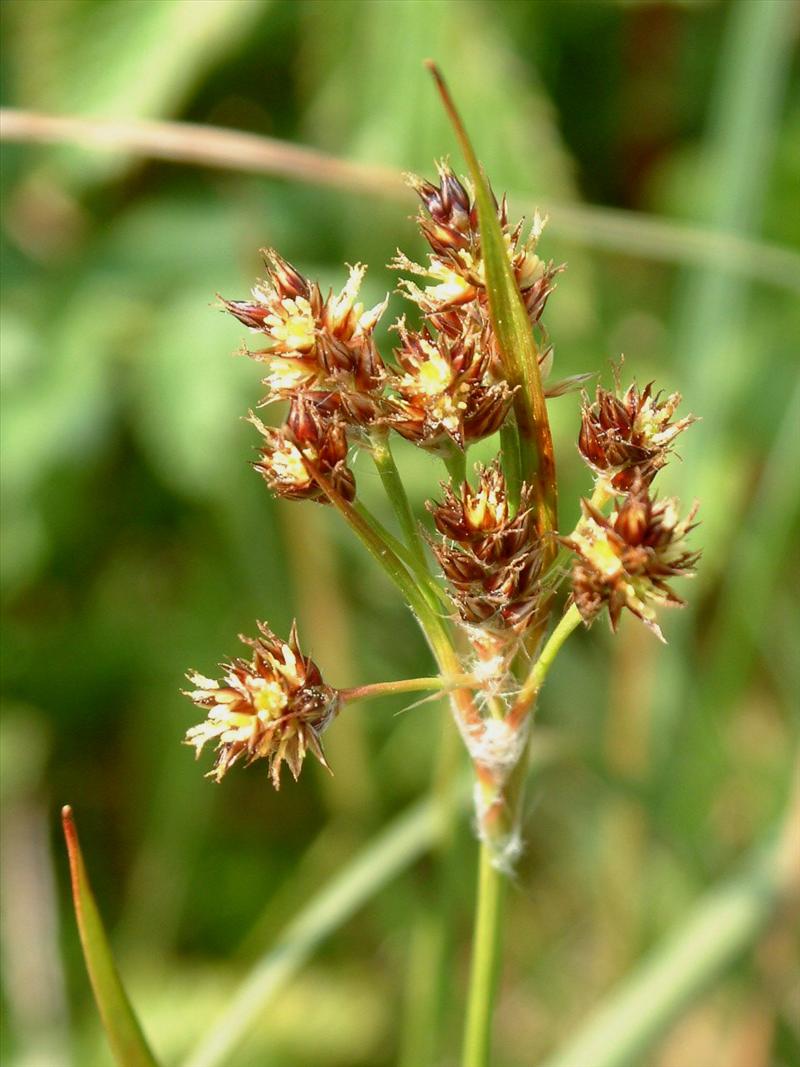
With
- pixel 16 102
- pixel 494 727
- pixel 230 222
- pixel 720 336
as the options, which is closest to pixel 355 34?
pixel 230 222

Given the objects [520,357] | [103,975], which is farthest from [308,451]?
[103,975]

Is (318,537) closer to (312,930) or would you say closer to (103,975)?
(312,930)

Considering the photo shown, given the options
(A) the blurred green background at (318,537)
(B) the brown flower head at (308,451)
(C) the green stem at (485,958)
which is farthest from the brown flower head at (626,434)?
(A) the blurred green background at (318,537)

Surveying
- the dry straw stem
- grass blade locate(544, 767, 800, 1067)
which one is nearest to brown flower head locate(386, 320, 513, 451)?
the dry straw stem

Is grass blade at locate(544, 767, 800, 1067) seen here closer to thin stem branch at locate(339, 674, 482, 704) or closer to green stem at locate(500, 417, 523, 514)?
thin stem branch at locate(339, 674, 482, 704)

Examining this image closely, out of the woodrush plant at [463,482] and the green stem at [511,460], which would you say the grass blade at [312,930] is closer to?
the woodrush plant at [463,482]

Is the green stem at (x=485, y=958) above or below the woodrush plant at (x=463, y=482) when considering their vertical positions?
below
